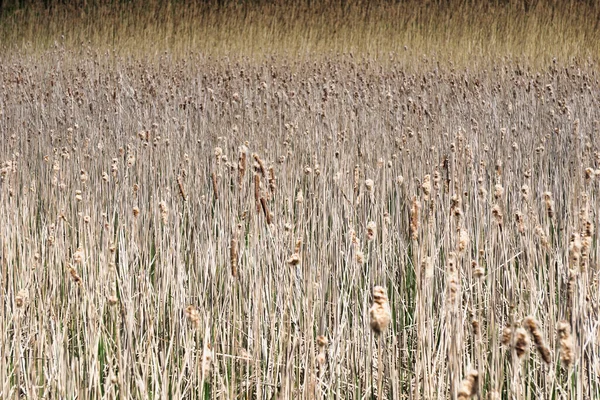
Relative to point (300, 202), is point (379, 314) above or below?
below

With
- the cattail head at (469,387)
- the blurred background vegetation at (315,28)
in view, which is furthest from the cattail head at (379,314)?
the blurred background vegetation at (315,28)

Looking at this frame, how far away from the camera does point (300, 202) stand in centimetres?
199

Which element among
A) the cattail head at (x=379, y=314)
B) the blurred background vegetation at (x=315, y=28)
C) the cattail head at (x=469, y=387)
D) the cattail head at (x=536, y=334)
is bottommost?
the cattail head at (x=469, y=387)

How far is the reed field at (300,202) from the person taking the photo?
1.61 m

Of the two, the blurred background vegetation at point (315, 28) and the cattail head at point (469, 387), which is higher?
the blurred background vegetation at point (315, 28)

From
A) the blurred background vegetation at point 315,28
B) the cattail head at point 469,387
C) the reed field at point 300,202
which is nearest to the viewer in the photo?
the cattail head at point 469,387

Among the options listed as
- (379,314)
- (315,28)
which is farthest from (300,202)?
(315,28)

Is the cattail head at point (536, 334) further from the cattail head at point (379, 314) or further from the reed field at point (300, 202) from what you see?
the cattail head at point (379, 314)

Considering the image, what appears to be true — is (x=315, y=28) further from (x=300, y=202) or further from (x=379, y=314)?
(x=379, y=314)

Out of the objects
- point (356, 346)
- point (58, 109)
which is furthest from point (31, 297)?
point (58, 109)

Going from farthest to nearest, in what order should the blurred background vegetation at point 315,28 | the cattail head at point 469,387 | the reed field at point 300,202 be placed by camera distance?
the blurred background vegetation at point 315,28 < the reed field at point 300,202 < the cattail head at point 469,387

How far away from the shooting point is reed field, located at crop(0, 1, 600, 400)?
5.29 feet

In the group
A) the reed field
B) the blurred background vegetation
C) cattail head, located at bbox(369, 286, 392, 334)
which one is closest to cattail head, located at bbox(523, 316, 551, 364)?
the reed field

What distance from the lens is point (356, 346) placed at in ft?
5.68
